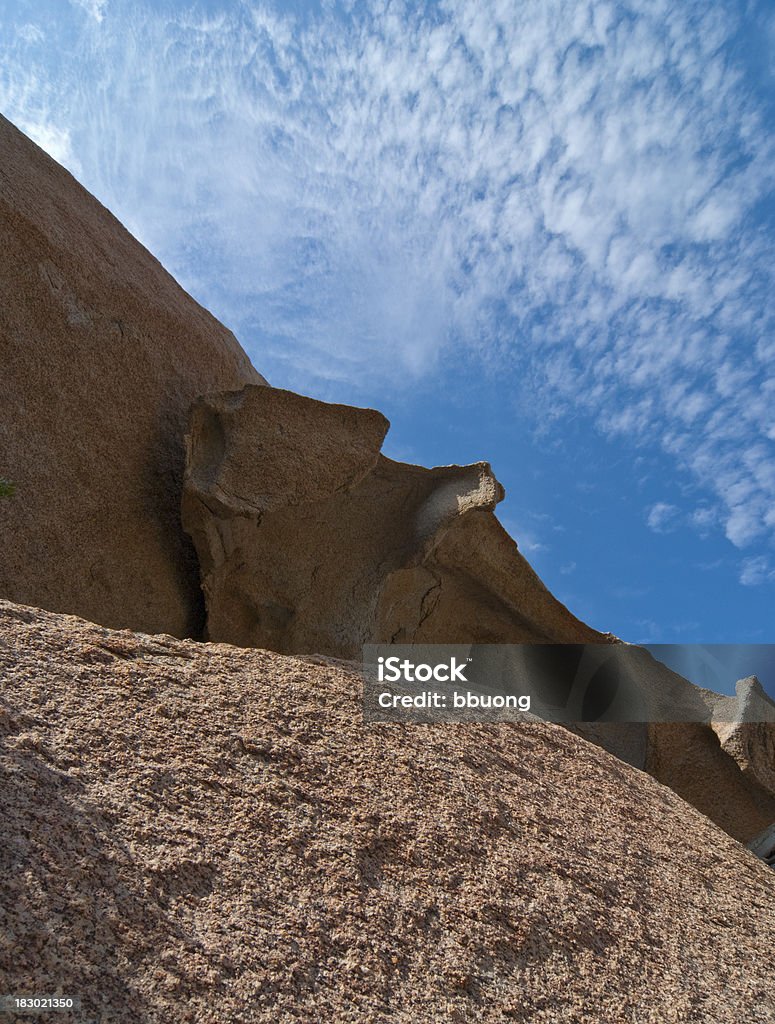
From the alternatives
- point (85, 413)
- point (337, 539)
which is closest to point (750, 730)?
point (337, 539)

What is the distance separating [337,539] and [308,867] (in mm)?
4917

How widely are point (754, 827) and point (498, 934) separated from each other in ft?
22.3

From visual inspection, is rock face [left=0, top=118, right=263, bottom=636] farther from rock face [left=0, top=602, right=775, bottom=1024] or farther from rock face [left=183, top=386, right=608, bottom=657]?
rock face [left=0, top=602, right=775, bottom=1024]

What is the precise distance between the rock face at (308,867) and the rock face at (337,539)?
2.82m

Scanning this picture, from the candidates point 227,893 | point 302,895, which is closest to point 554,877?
point 302,895

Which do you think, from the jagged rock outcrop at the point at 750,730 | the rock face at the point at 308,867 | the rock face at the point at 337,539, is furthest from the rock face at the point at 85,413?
the jagged rock outcrop at the point at 750,730

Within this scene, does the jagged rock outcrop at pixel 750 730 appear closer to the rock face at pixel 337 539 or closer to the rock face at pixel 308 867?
the rock face at pixel 337 539

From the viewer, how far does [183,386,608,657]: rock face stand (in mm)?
6898

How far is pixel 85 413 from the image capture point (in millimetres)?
6570

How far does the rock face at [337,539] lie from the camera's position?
690 centimetres

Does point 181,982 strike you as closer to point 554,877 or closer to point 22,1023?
point 22,1023

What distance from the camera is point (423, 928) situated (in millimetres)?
2822

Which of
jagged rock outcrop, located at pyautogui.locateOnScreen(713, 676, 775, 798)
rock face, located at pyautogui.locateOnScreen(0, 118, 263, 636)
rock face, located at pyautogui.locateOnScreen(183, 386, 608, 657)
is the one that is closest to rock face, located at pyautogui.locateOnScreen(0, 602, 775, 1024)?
rock face, located at pyautogui.locateOnScreen(0, 118, 263, 636)

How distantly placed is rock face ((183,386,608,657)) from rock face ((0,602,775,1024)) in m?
2.82
